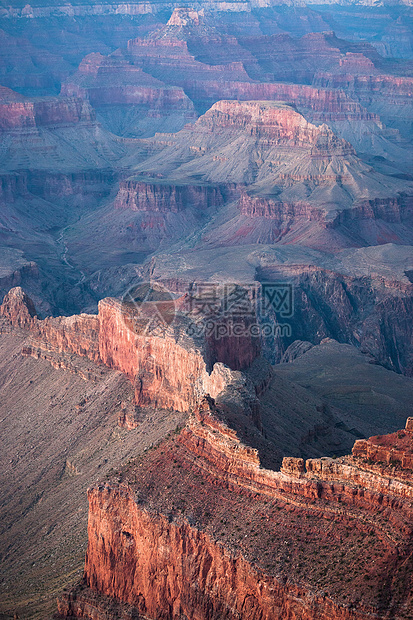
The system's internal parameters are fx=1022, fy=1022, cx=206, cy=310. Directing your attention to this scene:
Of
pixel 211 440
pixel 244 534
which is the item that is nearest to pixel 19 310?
pixel 211 440

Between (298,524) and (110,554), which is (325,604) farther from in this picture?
(110,554)

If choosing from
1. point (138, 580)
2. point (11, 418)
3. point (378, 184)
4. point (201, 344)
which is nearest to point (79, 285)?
point (378, 184)

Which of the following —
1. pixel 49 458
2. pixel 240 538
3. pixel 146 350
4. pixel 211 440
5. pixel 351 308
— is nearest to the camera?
pixel 240 538

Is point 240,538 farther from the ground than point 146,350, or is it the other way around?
point 240,538

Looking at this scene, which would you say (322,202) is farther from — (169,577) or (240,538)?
(240,538)

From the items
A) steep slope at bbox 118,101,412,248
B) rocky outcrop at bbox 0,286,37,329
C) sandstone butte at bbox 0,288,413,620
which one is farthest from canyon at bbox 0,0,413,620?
steep slope at bbox 118,101,412,248

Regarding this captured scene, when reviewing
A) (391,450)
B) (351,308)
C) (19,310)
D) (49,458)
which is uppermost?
(391,450)

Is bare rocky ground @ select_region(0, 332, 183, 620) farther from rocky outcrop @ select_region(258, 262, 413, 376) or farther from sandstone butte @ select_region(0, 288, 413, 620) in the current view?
rocky outcrop @ select_region(258, 262, 413, 376)
